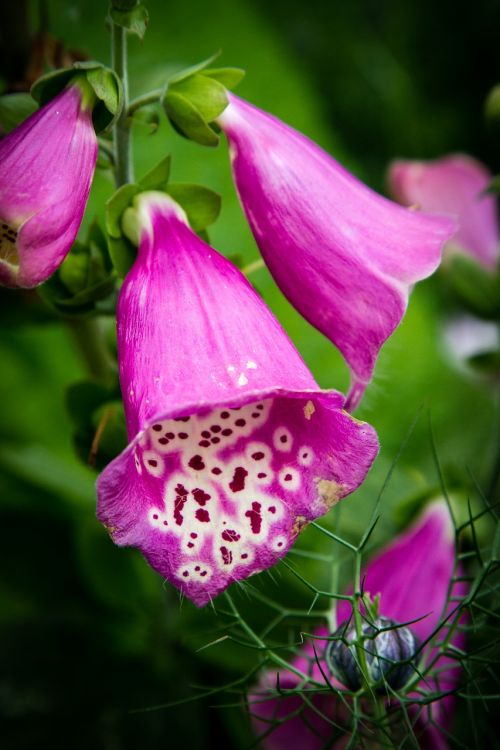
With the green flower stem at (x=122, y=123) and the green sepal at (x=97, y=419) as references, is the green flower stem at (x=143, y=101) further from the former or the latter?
the green sepal at (x=97, y=419)

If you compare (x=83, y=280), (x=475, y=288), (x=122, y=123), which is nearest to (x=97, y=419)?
(x=83, y=280)

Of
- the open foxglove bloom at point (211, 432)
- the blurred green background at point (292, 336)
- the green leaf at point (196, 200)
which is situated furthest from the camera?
the blurred green background at point (292, 336)

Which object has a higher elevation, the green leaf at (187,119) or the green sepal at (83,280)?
the green leaf at (187,119)

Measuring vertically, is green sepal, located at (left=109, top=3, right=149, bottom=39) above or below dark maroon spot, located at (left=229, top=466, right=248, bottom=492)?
above

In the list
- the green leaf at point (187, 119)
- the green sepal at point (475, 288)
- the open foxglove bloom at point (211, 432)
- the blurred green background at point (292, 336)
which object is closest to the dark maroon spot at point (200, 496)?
the open foxglove bloom at point (211, 432)

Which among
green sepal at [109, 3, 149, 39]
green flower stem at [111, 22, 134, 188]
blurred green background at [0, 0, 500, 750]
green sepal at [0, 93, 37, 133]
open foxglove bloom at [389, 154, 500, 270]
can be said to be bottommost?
blurred green background at [0, 0, 500, 750]

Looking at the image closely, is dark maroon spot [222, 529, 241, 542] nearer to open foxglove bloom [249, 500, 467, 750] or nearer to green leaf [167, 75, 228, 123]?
open foxglove bloom [249, 500, 467, 750]

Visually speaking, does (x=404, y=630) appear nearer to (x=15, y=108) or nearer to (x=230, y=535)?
(x=230, y=535)

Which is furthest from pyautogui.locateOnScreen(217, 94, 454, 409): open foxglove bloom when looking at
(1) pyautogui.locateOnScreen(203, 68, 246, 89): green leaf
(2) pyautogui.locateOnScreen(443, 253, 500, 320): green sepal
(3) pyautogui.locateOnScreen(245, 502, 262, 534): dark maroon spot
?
(2) pyautogui.locateOnScreen(443, 253, 500, 320): green sepal
